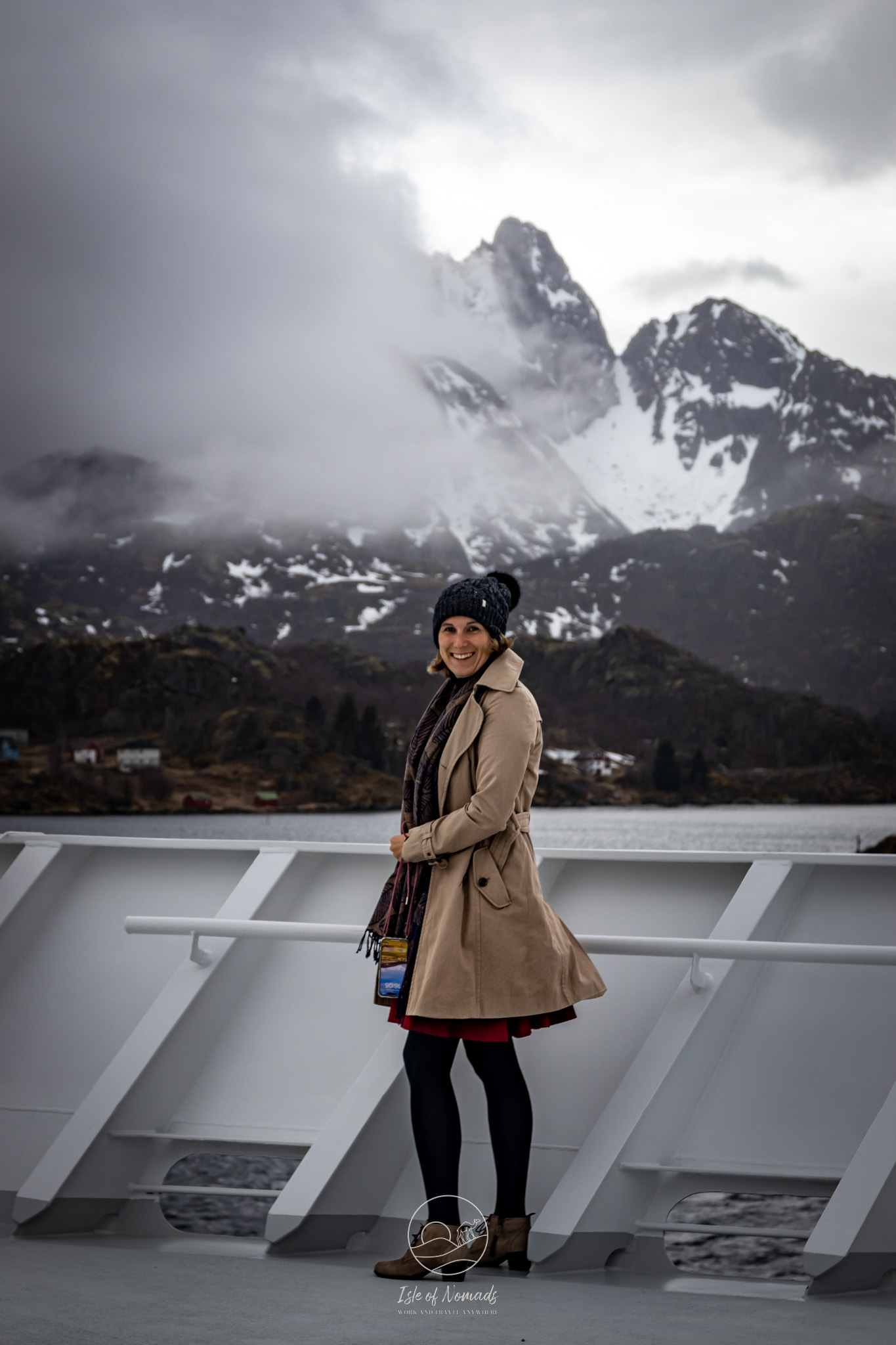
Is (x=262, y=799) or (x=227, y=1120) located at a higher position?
(x=227, y=1120)

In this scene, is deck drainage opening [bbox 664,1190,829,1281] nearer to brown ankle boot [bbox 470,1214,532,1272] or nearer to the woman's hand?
brown ankle boot [bbox 470,1214,532,1272]

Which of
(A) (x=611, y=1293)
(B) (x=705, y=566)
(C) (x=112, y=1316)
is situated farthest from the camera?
(B) (x=705, y=566)

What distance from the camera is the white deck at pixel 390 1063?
2.98m

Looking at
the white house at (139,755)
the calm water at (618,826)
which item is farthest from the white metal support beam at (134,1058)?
the white house at (139,755)

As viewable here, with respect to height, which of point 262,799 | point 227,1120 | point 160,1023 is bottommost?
point 262,799

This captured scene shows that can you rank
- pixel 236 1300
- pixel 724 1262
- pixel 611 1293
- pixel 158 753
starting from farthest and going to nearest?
pixel 158 753
pixel 724 1262
pixel 611 1293
pixel 236 1300

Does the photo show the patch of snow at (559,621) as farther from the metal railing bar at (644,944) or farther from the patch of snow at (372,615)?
the metal railing bar at (644,944)

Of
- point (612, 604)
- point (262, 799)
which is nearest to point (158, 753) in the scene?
point (262, 799)

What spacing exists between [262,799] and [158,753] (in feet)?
44.1

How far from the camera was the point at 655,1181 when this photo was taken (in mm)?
3068

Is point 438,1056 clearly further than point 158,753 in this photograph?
No

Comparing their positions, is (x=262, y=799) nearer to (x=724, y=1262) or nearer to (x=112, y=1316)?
(x=724, y=1262)

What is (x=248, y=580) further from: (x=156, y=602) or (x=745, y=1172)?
(x=745, y=1172)

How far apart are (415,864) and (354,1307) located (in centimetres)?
92
